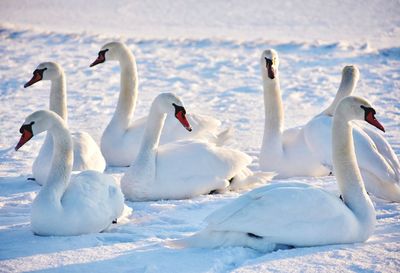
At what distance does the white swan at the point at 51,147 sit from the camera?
22.9 ft

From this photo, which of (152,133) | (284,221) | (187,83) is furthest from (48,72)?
(187,83)

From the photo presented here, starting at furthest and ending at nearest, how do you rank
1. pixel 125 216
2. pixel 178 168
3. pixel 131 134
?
pixel 131 134 < pixel 178 168 < pixel 125 216

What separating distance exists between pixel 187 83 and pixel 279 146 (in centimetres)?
461

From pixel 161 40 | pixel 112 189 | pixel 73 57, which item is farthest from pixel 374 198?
pixel 161 40

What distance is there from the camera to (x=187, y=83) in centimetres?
1202

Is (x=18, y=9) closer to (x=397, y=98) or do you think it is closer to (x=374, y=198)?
(x=397, y=98)

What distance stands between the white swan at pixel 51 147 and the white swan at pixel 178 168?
0.52 metres

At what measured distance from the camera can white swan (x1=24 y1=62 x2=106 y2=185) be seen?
697 cm

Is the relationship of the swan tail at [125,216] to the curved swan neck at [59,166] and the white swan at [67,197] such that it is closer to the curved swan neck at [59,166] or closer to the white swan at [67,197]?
the white swan at [67,197]

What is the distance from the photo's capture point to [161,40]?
15812 mm

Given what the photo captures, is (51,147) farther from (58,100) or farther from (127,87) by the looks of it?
(127,87)

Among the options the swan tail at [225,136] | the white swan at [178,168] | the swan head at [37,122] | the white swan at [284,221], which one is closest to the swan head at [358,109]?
the white swan at [284,221]

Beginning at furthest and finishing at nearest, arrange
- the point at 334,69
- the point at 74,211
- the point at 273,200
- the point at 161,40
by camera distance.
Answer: the point at 161,40
the point at 334,69
the point at 74,211
the point at 273,200

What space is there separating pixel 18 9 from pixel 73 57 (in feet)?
21.5
